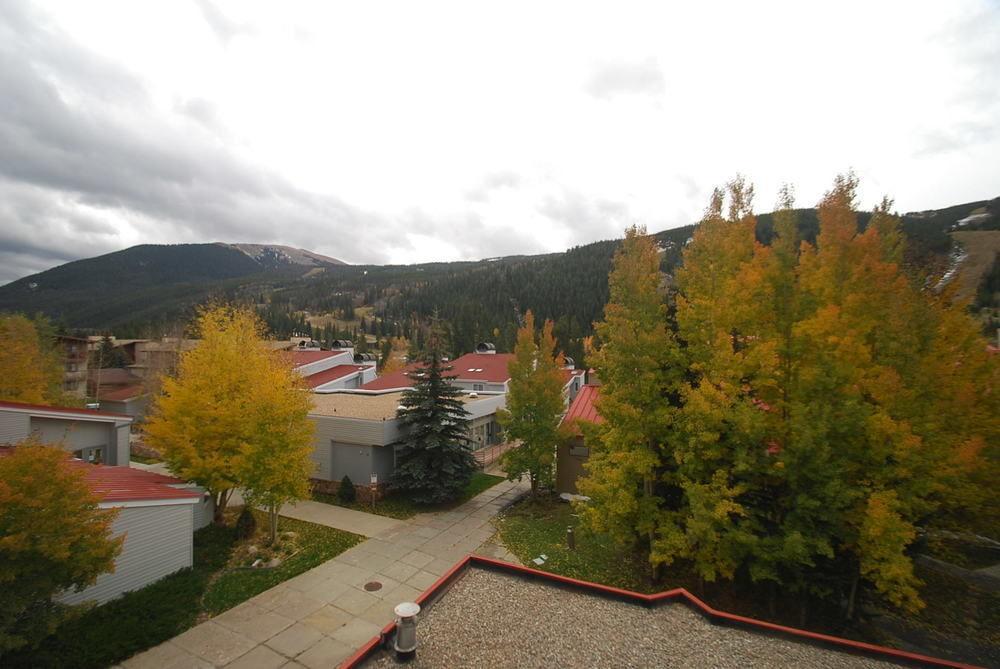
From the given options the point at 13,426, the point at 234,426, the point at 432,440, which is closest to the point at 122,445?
the point at 13,426

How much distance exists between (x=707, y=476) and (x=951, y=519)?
6.59m

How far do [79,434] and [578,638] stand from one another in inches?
Answer: 898

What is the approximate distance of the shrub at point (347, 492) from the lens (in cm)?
2120

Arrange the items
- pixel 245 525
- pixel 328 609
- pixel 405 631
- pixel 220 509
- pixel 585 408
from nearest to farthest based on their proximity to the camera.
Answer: pixel 405 631
pixel 328 609
pixel 245 525
pixel 220 509
pixel 585 408

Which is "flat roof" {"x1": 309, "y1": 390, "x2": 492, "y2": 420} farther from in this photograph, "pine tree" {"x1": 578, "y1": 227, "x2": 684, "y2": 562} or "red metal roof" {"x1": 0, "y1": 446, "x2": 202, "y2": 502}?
"pine tree" {"x1": 578, "y1": 227, "x2": 684, "y2": 562}

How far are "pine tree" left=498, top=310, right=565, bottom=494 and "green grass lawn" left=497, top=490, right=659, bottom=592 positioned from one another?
6.18ft

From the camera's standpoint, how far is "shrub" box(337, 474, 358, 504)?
21203 mm

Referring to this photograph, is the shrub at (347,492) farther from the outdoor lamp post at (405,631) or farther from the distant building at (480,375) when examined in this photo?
the distant building at (480,375)

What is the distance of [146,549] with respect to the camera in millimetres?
13102

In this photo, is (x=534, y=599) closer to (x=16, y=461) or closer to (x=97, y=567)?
(x=97, y=567)

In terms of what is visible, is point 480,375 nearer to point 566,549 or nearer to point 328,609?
point 566,549

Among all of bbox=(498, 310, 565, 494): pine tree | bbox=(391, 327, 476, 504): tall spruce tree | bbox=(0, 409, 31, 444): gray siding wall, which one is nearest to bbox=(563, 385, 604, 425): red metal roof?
bbox=(498, 310, 565, 494): pine tree

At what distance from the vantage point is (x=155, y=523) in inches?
527

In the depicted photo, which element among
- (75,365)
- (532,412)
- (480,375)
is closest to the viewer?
(532,412)
